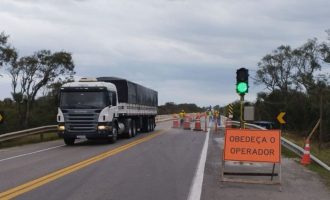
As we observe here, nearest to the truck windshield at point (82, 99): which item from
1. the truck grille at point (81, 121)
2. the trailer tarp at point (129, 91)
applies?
the truck grille at point (81, 121)

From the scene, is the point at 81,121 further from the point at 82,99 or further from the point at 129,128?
the point at 129,128

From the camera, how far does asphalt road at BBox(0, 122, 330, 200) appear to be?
11.1 metres

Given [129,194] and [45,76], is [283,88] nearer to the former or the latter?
[45,76]

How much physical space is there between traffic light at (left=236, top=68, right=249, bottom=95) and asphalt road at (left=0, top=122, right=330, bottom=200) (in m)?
2.32

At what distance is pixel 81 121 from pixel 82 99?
1028mm

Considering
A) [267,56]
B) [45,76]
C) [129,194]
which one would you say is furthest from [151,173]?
[267,56]

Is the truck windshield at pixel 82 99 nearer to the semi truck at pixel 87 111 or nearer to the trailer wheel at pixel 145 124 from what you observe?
the semi truck at pixel 87 111

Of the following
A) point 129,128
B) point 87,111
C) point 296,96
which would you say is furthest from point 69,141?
point 296,96

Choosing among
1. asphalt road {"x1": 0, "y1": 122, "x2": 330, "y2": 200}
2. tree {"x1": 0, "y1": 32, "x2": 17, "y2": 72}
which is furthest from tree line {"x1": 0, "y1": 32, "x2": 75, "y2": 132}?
asphalt road {"x1": 0, "y1": 122, "x2": 330, "y2": 200}

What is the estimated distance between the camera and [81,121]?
25.4m

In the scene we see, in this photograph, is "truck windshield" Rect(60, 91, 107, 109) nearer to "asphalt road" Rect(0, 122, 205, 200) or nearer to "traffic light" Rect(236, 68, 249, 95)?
"asphalt road" Rect(0, 122, 205, 200)

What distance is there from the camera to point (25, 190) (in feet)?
37.3

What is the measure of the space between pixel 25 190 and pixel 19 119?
49.3 meters

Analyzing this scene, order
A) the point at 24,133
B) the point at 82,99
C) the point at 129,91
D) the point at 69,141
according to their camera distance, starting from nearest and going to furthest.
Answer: the point at 82,99, the point at 69,141, the point at 24,133, the point at 129,91
